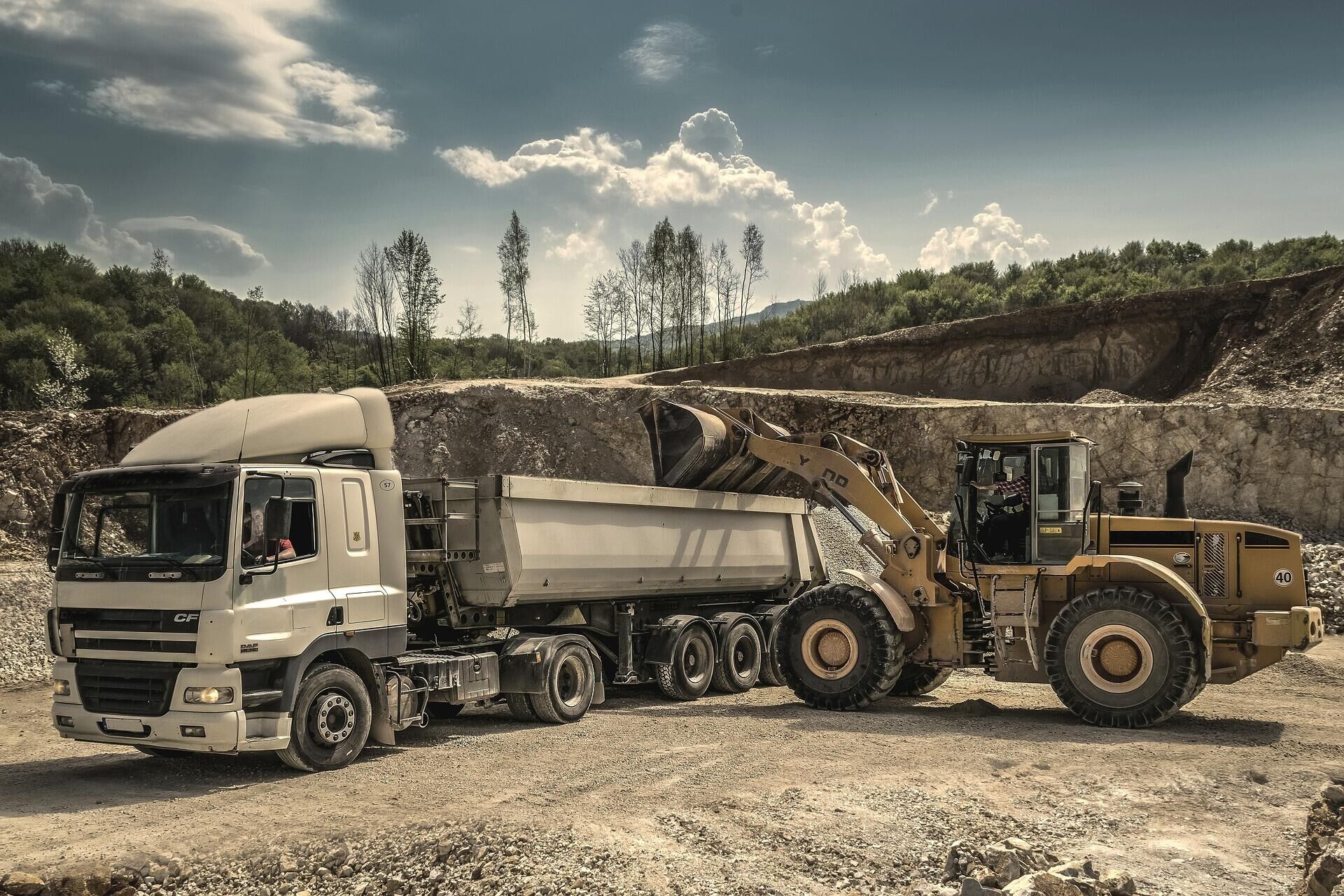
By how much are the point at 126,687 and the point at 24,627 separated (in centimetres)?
1166

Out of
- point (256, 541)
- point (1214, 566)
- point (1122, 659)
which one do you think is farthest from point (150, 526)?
point (1214, 566)

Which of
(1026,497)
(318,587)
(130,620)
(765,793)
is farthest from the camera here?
(1026,497)

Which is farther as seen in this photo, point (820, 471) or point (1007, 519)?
point (820, 471)

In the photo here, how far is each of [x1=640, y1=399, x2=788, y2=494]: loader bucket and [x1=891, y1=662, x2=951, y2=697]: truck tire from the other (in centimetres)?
351

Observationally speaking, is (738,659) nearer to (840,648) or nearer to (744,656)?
(744,656)

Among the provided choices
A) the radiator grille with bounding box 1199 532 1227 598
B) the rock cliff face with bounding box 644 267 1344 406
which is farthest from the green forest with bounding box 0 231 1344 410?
the radiator grille with bounding box 1199 532 1227 598

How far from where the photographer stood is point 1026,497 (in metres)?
12.2

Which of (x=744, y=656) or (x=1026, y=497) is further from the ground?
(x=1026, y=497)

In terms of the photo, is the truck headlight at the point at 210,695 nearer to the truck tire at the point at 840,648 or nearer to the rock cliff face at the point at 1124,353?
the truck tire at the point at 840,648

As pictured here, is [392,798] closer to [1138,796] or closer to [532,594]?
A: [532,594]

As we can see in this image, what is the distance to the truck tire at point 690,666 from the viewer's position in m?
13.5

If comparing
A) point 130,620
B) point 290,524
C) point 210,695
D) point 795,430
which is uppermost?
point 795,430

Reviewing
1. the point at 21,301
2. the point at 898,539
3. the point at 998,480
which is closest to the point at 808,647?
the point at 898,539

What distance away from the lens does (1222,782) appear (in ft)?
29.1
